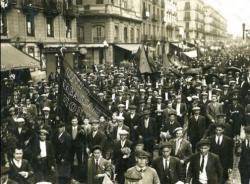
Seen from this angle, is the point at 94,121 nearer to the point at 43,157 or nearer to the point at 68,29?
the point at 43,157

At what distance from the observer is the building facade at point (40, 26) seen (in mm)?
26078

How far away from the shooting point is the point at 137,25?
174 feet

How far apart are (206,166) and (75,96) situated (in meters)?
3.64

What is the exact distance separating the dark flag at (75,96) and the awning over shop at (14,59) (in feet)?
34.7

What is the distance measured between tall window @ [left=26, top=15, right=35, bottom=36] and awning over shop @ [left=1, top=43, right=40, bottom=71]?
4253 mm

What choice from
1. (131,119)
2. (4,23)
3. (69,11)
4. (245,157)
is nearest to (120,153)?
(245,157)

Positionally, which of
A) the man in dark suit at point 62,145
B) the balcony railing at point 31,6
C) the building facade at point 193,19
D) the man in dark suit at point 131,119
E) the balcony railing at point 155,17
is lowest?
the man in dark suit at point 62,145

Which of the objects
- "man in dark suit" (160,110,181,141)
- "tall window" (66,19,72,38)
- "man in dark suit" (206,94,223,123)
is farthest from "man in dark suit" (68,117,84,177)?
"tall window" (66,19,72,38)

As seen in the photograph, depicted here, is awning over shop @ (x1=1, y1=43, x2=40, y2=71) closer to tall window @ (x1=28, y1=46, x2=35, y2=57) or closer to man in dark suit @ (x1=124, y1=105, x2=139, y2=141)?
tall window @ (x1=28, y1=46, x2=35, y2=57)

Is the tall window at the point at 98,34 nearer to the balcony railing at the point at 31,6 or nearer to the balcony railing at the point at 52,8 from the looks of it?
the balcony railing at the point at 52,8

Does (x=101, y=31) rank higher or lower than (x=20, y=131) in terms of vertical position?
higher

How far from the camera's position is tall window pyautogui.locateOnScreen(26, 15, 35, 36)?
28.8 meters

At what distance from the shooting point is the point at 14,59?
2236 centimetres

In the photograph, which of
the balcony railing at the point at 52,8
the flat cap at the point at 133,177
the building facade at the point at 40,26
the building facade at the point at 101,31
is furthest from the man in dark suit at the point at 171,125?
the building facade at the point at 101,31
